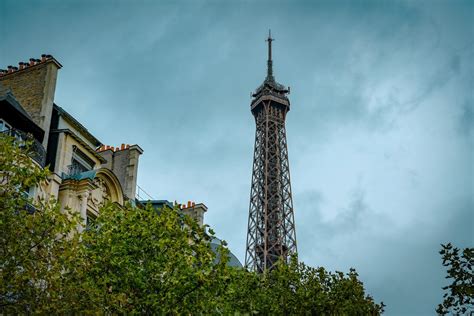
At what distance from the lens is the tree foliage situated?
51.0 feet

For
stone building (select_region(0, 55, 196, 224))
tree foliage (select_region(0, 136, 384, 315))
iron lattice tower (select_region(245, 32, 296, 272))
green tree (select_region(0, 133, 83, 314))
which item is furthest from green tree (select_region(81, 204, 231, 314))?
iron lattice tower (select_region(245, 32, 296, 272))

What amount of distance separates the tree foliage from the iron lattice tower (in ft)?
166

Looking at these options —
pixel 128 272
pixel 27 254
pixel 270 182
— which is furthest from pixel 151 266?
pixel 270 182

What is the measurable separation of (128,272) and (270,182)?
64.0m

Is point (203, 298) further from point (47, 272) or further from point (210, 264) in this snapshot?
point (47, 272)

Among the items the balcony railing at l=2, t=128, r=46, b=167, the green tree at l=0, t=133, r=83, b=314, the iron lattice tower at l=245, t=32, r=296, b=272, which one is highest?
the iron lattice tower at l=245, t=32, r=296, b=272

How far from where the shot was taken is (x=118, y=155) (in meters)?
31.4

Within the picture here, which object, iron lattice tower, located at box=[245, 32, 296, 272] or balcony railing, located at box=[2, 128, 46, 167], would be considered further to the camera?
iron lattice tower, located at box=[245, 32, 296, 272]

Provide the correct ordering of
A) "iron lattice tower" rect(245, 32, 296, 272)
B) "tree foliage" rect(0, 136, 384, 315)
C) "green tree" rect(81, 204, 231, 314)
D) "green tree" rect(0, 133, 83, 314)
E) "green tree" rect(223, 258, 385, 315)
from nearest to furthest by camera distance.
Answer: "green tree" rect(0, 133, 83, 314) < "tree foliage" rect(0, 136, 384, 315) < "green tree" rect(81, 204, 231, 314) < "green tree" rect(223, 258, 385, 315) < "iron lattice tower" rect(245, 32, 296, 272)

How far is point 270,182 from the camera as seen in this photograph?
82500 mm

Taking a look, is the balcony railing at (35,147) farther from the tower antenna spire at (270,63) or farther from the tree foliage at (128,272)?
the tower antenna spire at (270,63)

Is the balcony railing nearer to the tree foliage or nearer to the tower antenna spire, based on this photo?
the tree foliage

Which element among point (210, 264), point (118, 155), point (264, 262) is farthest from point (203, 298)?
point (264, 262)

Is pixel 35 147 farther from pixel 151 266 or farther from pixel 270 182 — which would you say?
pixel 270 182
